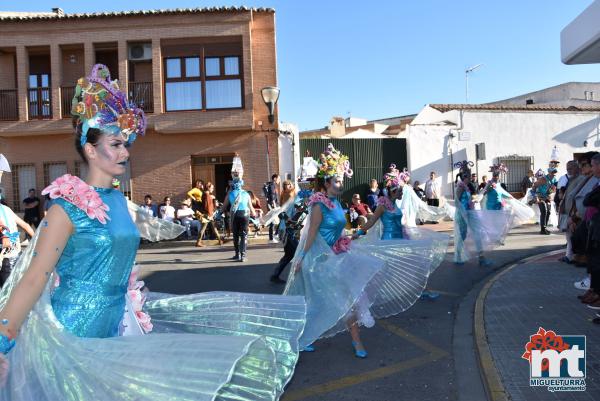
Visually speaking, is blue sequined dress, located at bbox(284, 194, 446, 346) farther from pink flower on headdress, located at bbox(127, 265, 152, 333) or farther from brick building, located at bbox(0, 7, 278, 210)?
brick building, located at bbox(0, 7, 278, 210)

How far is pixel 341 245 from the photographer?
5238 millimetres

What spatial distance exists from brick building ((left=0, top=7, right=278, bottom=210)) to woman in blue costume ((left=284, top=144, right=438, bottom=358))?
13.5m

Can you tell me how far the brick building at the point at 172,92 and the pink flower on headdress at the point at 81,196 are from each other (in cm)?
1659

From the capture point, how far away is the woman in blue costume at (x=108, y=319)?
1986mm

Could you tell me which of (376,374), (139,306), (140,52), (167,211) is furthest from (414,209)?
(140,52)

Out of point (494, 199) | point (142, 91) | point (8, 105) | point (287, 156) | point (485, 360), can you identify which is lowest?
point (485, 360)

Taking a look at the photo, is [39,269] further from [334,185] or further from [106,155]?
[334,185]

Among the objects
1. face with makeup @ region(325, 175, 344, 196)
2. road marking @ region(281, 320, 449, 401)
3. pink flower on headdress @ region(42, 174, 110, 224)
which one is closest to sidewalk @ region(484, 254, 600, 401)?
road marking @ region(281, 320, 449, 401)

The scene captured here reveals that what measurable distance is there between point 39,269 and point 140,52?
1929cm

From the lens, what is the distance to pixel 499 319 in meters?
5.86

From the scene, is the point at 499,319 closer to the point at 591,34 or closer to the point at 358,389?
the point at 358,389

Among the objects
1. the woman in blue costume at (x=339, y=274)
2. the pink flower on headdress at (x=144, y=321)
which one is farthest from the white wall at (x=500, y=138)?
the pink flower on headdress at (x=144, y=321)

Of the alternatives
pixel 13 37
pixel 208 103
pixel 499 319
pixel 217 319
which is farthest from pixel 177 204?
pixel 217 319

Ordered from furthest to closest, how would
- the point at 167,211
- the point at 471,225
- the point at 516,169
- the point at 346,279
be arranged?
1. the point at 516,169
2. the point at 167,211
3. the point at 471,225
4. the point at 346,279
